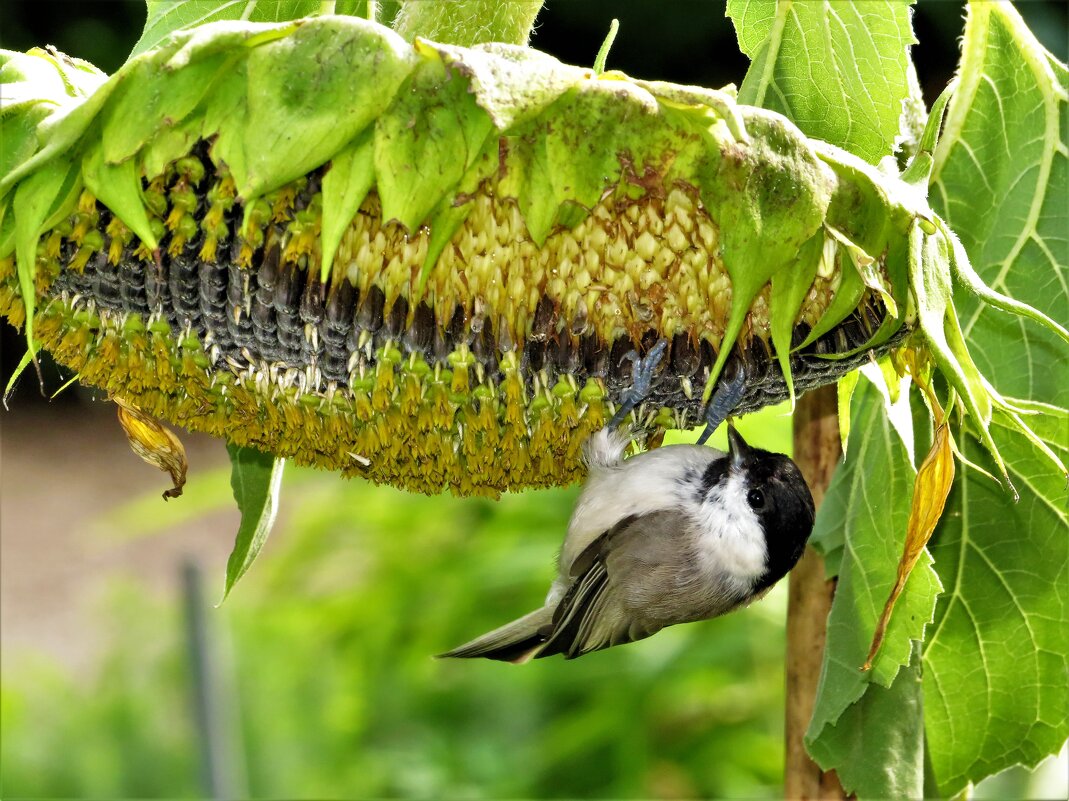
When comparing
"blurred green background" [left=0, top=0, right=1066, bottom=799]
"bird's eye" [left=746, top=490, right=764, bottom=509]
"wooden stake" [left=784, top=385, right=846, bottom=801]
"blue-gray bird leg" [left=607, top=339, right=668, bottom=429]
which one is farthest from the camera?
"blurred green background" [left=0, top=0, right=1066, bottom=799]

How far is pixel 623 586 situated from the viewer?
217 cm

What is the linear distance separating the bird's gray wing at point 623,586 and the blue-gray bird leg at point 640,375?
3.07 ft

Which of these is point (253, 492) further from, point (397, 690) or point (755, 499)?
point (397, 690)

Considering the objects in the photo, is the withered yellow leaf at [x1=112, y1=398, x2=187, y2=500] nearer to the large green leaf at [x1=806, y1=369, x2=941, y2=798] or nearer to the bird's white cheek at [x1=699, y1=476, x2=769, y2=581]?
the large green leaf at [x1=806, y1=369, x2=941, y2=798]

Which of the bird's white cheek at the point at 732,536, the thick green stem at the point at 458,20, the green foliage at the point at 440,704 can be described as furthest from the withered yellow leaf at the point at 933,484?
the green foliage at the point at 440,704

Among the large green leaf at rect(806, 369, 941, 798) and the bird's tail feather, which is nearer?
the large green leaf at rect(806, 369, 941, 798)

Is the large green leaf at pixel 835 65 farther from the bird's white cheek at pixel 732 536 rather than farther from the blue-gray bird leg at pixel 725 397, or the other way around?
the bird's white cheek at pixel 732 536

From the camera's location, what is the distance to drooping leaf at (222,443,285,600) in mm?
1537

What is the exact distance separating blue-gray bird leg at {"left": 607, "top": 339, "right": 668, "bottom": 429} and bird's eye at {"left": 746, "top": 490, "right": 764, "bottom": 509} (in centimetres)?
88

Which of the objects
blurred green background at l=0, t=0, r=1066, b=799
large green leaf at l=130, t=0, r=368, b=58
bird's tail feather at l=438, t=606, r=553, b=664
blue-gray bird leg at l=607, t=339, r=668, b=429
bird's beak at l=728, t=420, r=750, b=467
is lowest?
blurred green background at l=0, t=0, r=1066, b=799

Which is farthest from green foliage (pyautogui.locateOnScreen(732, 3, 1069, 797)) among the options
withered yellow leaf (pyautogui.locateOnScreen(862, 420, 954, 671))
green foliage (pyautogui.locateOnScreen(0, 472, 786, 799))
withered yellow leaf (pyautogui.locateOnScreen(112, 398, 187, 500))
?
green foliage (pyautogui.locateOnScreen(0, 472, 786, 799))

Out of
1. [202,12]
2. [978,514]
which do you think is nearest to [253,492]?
[202,12]

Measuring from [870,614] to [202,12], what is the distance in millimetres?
985

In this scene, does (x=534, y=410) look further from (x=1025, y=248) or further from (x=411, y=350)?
(x=1025, y=248)
